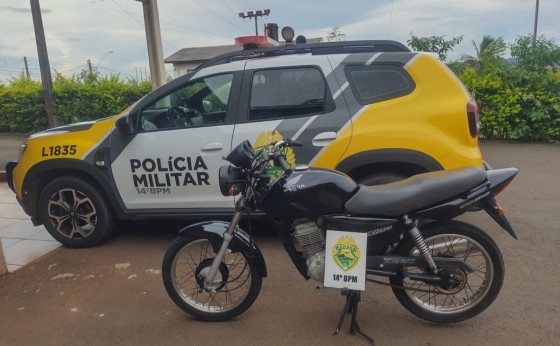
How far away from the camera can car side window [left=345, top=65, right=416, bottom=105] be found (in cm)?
397

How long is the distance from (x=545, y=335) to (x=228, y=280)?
2.06 metres

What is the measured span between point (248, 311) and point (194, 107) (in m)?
2.13

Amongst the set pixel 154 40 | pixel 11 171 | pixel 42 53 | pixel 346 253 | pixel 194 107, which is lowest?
pixel 346 253

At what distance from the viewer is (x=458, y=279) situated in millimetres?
2828

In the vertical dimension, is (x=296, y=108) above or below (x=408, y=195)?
above

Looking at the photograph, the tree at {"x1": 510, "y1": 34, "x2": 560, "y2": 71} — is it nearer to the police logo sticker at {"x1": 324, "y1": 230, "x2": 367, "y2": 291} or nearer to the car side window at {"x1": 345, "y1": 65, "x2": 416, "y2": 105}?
the car side window at {"x1": 345, "y1": 65, "x2": 416, "y2": 105}

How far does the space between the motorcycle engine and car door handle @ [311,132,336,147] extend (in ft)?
4.26

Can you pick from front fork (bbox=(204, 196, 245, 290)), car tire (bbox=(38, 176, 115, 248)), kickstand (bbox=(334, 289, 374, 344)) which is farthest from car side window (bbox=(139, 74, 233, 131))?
kickstand (bbox=(334, 289, 374, 344))

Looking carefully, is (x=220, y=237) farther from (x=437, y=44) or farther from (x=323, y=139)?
(x=437, y=44)

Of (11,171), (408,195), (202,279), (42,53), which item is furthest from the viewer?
(42,53)

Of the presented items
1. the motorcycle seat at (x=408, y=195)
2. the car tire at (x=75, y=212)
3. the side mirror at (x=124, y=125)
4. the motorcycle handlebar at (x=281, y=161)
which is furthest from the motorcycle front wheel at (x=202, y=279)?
the car tire at (x=75, y=212)

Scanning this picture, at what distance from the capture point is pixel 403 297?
9.80 ft

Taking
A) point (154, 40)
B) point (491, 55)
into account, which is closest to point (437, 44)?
point (491, 55)

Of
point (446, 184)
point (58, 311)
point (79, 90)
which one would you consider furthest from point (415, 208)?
point (79, 90)
